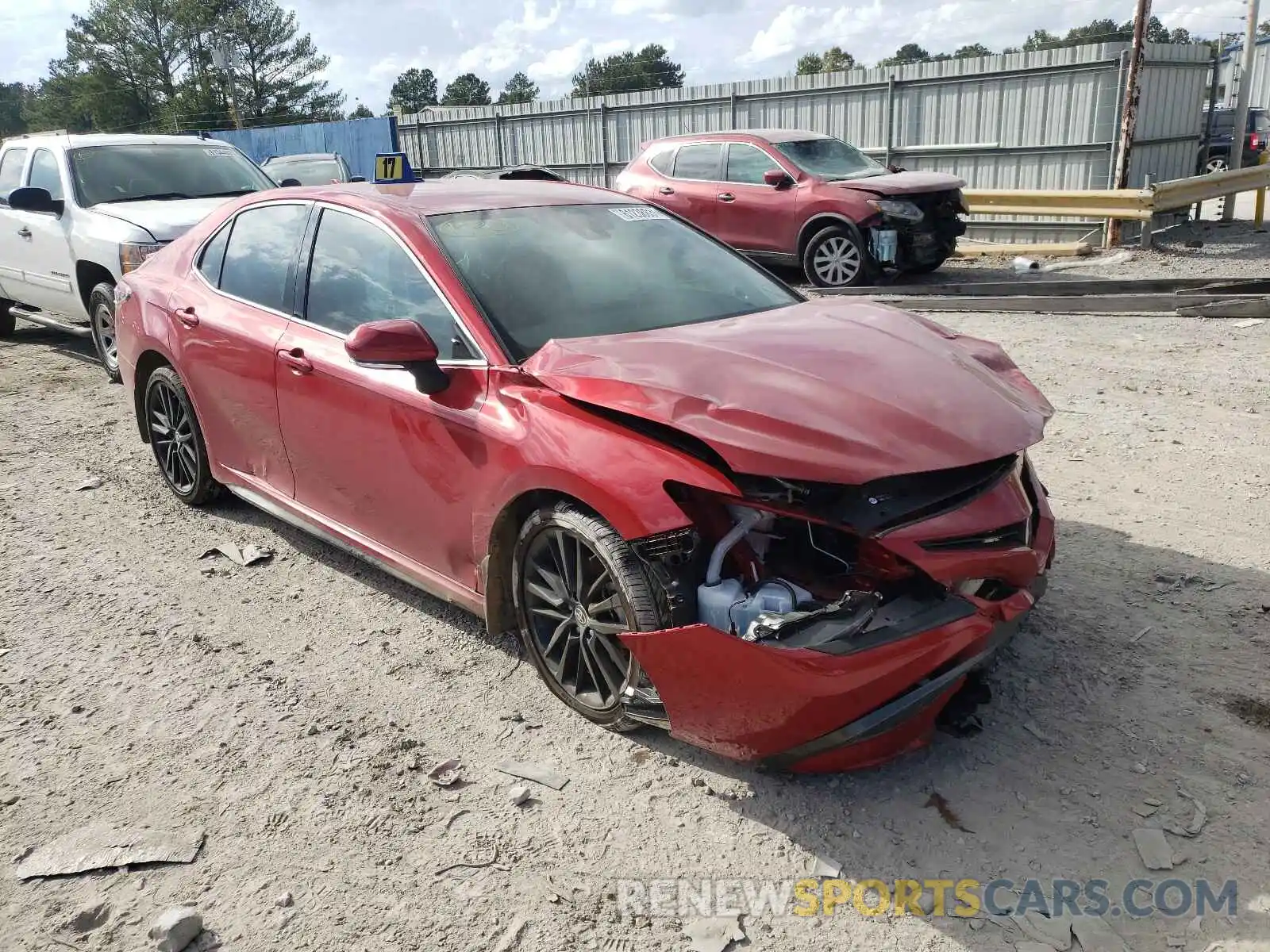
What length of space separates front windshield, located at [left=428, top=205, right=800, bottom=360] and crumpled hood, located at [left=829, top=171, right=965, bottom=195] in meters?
7.57

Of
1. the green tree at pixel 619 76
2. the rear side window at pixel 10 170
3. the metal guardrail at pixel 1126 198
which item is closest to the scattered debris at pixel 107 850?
the rear side window at pixel 10 170

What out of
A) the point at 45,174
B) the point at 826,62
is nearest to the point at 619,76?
the point at 826,62

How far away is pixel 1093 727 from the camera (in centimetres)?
322

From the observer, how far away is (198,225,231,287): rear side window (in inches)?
192

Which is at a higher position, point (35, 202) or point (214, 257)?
point (35, 202)

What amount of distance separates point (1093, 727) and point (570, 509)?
1.78 metres

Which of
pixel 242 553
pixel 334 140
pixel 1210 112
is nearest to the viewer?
pixel 242 553

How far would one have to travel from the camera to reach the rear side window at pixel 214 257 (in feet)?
16.0

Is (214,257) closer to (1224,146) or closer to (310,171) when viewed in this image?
(310,171)

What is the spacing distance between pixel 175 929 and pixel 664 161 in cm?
1177

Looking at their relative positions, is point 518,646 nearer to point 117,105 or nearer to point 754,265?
point 754,265

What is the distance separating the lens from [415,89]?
99.8 m

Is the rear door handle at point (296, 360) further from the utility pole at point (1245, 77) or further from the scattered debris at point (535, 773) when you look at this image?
the utility pole at point (1245, 77)

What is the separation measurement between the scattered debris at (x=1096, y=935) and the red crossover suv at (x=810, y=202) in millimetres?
9531
